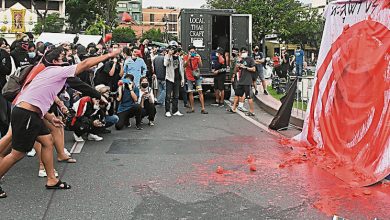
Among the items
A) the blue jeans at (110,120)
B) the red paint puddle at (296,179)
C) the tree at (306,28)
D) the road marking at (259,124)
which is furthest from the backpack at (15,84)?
the tree at (306,28)

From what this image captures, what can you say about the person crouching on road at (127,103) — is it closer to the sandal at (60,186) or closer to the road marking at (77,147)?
the road marking at (77,147)

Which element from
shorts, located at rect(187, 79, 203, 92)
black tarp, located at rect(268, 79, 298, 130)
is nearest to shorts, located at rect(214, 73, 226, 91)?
shorts, located at rect(187, 79, 203, 92)

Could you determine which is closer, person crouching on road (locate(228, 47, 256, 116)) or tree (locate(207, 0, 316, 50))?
person crouching on road (locate(228, 47, 256, 116))

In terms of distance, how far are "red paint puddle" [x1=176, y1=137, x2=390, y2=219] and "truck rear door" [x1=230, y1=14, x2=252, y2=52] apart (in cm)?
903

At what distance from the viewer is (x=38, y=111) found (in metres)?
5.79

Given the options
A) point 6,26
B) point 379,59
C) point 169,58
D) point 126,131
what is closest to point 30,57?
point 126,131

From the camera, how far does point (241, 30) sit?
17.4 m

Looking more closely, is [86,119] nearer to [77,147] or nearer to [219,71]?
[77,147]

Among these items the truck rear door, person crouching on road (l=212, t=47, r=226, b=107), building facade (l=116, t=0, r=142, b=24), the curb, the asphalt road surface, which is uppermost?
building facade (l=116, t=0, r=142, b=24)

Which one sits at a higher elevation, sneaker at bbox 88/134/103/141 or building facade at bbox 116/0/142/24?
building facade at bbox 116/0/142/24

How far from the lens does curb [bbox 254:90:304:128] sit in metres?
10.9

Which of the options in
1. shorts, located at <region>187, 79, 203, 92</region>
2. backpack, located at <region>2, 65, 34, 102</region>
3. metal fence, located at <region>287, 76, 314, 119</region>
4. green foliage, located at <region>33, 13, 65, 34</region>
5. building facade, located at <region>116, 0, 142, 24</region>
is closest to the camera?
backpack, located at <region>2, 65, 34, 102</region>

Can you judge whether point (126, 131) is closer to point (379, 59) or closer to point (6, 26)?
point (379, 59)

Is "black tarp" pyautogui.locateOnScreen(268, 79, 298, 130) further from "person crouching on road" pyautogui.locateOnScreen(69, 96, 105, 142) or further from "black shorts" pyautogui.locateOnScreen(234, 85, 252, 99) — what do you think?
"person crouching on road" pyautogui.locateOnScreen(69, 96, 105, 142)
